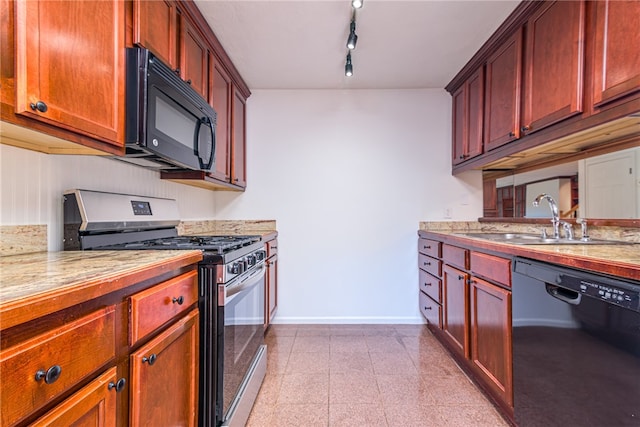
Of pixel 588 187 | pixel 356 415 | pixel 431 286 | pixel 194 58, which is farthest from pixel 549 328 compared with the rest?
pixel 194 58

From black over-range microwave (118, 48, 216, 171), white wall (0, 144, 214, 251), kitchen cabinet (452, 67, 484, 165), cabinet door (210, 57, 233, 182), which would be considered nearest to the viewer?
white wall (0, 144, 214, 251)

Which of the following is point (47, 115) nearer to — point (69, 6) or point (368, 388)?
point (69, 6)

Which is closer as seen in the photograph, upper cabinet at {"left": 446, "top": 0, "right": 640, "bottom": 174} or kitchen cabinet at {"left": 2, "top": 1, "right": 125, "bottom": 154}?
kitchen cabinet at {"left": 2, "top": 1, "right": 125, "bottom": 154}

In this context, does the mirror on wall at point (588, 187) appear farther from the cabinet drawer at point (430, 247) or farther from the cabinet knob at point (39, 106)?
the cabinet knob at point (39, 106)

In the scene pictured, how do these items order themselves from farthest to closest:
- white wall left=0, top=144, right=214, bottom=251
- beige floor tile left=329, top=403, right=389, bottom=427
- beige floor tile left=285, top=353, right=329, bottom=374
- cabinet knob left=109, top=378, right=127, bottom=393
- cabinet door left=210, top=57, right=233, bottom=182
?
cabinet door left=210, top=57, right=233, bottom=182, beige floor tile left=285, top=353, right=329, bottom=374, beige floor tile left=329, top=403, right=389, bottom=427, white wall left=0, top=144, right=214, bottom=251, cabinet knob left=109, top=378, right=127, bottom=393

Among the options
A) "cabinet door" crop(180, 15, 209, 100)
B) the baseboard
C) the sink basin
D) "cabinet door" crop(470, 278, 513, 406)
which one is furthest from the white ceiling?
the baseboard

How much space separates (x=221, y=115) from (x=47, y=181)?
4.20 feet

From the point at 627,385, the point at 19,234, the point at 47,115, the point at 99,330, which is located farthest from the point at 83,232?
the point at 627,385

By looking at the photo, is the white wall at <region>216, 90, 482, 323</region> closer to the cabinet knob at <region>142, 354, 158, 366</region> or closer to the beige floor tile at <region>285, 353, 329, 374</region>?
the beige floor tile at <region>285, 353, 329, 374</region>

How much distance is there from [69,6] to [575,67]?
83.8 inches

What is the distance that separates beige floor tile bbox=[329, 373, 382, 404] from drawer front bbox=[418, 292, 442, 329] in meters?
0.79

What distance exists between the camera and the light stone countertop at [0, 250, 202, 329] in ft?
1.80

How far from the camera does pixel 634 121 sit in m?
1.32

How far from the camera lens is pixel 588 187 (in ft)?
5.93
